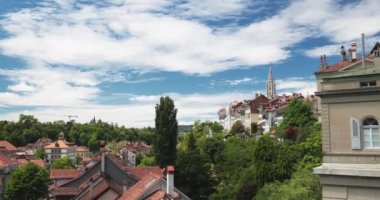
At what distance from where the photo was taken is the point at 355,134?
77.1 ft

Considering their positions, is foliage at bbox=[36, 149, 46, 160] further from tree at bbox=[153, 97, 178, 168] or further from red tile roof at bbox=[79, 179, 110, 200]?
red tile roof at bbox=[79, 179, 110, 200]

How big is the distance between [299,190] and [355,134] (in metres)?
12.6

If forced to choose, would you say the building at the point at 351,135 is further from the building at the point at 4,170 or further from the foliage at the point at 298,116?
the building at the point at 4,170

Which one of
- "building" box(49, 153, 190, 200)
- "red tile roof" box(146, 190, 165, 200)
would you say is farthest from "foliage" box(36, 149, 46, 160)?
"red tile roof" box(146, 190, 165, 200)

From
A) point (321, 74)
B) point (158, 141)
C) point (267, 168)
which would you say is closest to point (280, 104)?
point (321, 74)

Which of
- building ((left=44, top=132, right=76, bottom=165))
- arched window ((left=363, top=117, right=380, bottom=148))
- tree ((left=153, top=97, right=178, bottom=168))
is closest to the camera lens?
arched window ((left=363, top=117, right=380, bottom=148))

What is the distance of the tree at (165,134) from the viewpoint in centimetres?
5847

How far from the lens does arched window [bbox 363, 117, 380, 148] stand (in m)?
23.0

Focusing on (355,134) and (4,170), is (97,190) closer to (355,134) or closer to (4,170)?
(355,134)

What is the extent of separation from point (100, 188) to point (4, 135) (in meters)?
158

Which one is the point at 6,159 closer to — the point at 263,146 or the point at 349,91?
the point at 263,146

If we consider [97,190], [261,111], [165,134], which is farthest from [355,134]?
[261,111]

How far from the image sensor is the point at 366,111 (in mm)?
23422

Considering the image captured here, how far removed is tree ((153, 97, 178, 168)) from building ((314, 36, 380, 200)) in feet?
116
